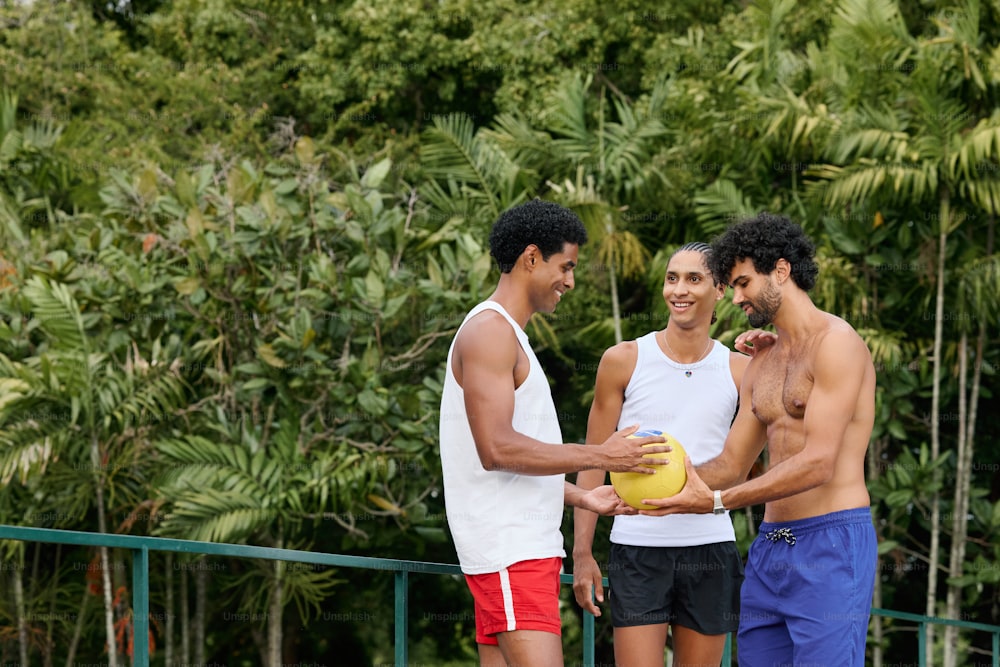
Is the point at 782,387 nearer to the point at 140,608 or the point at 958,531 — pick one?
the point at 140,608

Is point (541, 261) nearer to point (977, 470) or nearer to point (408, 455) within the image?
point (408, 455)

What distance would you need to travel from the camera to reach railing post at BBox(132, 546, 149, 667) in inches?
106

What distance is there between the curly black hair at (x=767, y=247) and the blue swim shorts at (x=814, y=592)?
0.67 metres

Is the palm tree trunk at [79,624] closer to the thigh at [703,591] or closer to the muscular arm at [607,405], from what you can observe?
the muscular arm at [607,405]

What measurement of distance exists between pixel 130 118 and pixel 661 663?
1247 centimetres

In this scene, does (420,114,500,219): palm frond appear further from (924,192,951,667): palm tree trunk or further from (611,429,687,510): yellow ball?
(611,429,687,510): yellow ball

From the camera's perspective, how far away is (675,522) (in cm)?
337

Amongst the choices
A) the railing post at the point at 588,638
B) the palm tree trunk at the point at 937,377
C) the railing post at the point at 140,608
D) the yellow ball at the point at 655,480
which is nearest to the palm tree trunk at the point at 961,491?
the palm tree trunk at the point at 937,377

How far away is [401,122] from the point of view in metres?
14.8

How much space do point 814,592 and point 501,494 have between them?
931mm

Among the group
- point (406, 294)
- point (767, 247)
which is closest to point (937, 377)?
point (406, 294)

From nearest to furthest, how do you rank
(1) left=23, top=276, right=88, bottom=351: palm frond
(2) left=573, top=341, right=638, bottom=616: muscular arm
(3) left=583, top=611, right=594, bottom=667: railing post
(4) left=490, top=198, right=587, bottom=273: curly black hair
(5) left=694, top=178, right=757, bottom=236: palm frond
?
(4) left=490, top=198, right=587, bottom=273: curly black hair < (2) left=573, top=341, right=638, bottom=616: muscular arm < (3) left=583, top=611, right=594, bottom=667: railing post < (1) left=23, top=276, right=88, bottom=351: palm frond < (5) left=694, top=178, right=757, bottom=236: palm frond

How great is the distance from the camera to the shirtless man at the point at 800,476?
3.02 meters

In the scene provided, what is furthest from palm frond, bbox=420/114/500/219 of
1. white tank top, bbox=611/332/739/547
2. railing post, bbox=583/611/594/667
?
white tank top, bbox=611/332/739/547
